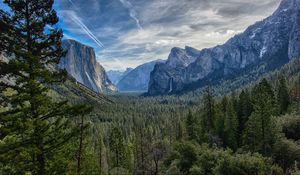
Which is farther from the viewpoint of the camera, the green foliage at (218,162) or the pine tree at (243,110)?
the pine tree at (243,110)

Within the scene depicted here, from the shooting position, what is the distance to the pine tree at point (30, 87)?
16969mm

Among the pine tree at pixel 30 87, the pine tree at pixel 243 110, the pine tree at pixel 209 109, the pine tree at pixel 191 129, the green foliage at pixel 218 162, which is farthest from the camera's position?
the pine tree at pixel 191 129

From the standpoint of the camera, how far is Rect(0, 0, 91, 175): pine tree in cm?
1697

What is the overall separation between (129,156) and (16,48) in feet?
242

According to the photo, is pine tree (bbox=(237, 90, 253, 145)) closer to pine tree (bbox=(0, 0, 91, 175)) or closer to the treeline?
the treeline

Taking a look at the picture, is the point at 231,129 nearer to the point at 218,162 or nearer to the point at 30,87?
the point at 218,162

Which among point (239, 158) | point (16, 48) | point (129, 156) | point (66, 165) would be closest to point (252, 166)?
point (239, 158)

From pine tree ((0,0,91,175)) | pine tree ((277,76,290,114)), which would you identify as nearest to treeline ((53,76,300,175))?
pine tree ((277,76,290,114))

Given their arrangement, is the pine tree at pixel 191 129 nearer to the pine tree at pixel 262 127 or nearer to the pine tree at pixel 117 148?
the pine tree at pixel 117 148

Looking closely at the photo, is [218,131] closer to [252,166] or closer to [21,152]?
[252,166]

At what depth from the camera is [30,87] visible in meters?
17.6

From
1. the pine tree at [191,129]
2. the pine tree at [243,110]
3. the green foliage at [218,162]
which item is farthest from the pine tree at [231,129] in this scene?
the green foliage at [218,162]

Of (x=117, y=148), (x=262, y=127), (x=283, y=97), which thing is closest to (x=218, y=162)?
(x=262, y=127)

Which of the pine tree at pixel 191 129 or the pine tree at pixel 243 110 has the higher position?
the pine tree at pixel 243 110
